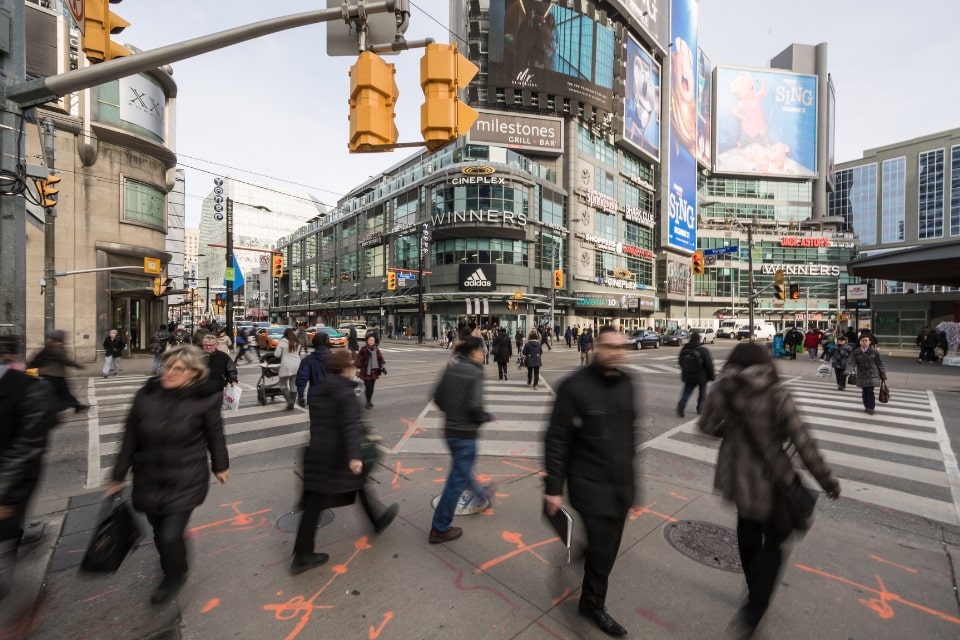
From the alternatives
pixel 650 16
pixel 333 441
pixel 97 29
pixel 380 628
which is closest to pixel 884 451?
pixel 380 628

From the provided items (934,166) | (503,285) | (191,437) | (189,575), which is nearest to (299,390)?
(189,575)

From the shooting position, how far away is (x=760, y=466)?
247 cm

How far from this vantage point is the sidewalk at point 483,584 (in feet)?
8.71

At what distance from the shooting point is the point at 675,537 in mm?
3729

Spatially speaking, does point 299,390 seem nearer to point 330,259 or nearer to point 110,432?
point 110,432

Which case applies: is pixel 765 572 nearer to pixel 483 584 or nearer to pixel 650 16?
pixel 483 584

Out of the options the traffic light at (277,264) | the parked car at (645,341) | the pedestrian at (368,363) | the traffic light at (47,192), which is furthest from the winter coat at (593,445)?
the parked car at (645,341)

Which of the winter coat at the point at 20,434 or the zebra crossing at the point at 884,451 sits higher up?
the winter coat at the point at 20,434

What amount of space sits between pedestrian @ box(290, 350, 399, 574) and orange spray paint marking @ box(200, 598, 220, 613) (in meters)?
0.48

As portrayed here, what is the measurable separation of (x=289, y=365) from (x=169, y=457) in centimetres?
666

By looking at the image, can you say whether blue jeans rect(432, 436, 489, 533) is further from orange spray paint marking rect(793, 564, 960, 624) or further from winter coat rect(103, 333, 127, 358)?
winter coat rect(103, 333, 127, 358)

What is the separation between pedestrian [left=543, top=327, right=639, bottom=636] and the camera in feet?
8.13

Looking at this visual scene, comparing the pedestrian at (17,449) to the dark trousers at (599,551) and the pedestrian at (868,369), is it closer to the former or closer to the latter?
the dark trousers at (599,551)

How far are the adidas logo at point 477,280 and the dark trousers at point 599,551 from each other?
34.6 metres
